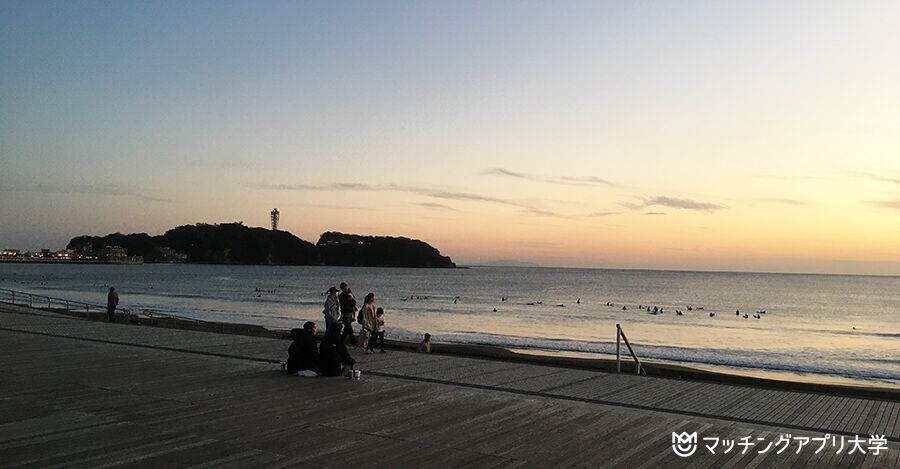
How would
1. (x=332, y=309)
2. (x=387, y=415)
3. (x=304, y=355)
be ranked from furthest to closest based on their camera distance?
(x=332, y=309), (x=304, y=355), (x=387, y=415)

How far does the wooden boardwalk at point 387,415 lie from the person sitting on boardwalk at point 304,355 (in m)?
0.36

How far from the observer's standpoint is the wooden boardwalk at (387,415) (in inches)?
255

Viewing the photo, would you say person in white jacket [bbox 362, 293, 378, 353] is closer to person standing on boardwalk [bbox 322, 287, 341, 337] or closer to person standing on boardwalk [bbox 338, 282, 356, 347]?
person standing on boardwalk [bbox 338, 282, 356, 347]

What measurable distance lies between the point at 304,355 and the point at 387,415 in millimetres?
3554

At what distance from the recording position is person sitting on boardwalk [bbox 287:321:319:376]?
1130 centimetres

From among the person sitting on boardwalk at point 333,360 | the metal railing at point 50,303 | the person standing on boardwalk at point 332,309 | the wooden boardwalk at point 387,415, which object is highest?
the person standing on boardwalk at point 332,309

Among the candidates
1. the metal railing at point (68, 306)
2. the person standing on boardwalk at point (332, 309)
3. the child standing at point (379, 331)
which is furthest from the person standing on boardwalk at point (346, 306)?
the metal railing at point (68, 306)

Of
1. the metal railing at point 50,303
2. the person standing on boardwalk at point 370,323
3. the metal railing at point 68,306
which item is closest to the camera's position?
the person standing on boardwalk at point 370,323

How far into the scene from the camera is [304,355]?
11.4 metres

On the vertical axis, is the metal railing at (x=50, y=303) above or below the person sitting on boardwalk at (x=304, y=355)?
below

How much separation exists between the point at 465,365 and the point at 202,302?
2442 inches

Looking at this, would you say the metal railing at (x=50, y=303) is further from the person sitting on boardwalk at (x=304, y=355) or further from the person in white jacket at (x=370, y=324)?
the person sitting on boardwalk at (x=304, y=355)

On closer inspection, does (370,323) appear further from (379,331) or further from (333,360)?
(333,360)

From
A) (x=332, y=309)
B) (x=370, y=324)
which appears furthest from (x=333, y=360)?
(x=370, y=324)
